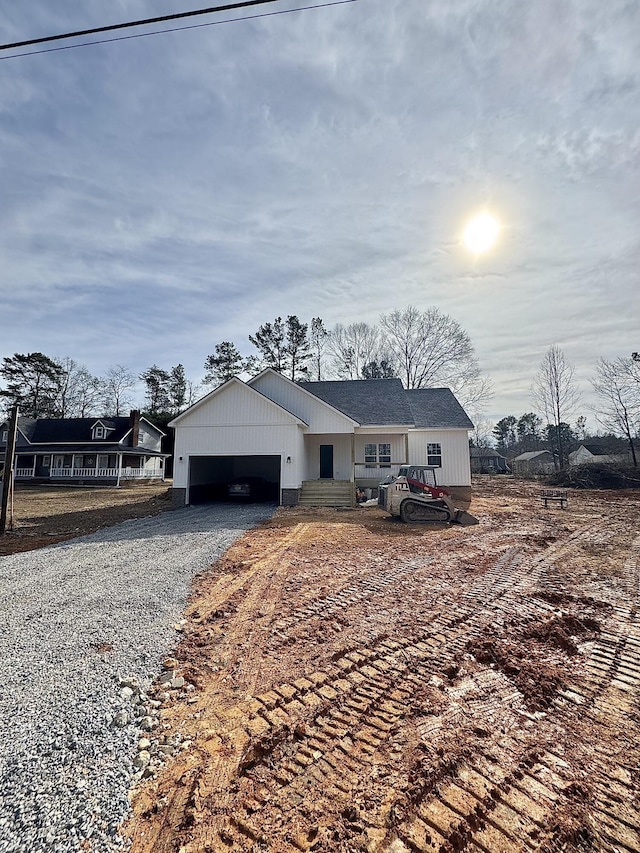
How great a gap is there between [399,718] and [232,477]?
20551 mm

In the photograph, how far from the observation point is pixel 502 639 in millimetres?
4715

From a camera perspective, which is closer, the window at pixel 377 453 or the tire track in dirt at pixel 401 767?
the tire track in dirt at pixel 401 767

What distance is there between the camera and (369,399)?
70.7ft

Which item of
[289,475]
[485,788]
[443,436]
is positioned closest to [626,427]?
[443,436]

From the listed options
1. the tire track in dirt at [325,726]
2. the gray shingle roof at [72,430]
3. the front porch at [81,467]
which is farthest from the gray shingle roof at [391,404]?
the gray shingle roof at [72,430]

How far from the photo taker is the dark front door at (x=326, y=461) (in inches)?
811

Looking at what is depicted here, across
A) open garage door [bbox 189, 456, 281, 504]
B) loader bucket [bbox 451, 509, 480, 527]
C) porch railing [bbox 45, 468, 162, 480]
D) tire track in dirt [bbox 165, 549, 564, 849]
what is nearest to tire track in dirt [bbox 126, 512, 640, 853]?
tire track in dirt [bbox 165, 549, 564, 849]

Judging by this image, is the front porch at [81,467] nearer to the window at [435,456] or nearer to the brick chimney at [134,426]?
the brick chimney at [134,426]

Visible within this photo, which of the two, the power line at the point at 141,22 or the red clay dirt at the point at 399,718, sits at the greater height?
the power line at the point at 141,22

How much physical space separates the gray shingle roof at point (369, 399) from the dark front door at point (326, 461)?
6.79ft

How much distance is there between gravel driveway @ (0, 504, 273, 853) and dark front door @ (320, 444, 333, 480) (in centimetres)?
1206

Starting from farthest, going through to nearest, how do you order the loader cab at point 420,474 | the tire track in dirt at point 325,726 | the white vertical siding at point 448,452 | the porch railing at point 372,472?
the white vertical siding at point 448,452 < the porch railing at point 372,472 < the loader cab at point 420,474 < the tire track in dirt at point 325,726

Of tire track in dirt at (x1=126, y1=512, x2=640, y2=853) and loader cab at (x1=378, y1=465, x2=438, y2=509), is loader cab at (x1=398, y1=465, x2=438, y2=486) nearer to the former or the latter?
loader cab at (x1=378, y1=465, x2=438, y2=509)

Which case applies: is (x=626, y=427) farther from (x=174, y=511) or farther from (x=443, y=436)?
(x=174, y=511)
